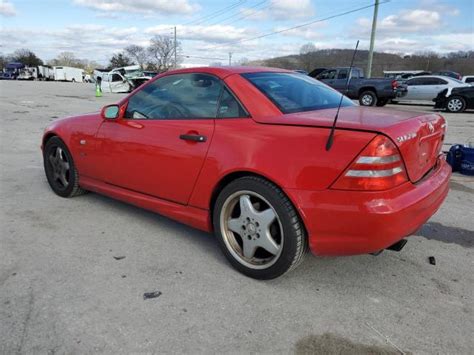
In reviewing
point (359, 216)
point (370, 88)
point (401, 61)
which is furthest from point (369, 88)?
point (401, 61)

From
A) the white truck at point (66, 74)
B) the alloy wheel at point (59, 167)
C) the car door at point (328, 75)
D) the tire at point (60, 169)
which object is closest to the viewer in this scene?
the tire at point (60, 169)

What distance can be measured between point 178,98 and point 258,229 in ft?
4.46

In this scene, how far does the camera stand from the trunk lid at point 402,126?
2.41 m

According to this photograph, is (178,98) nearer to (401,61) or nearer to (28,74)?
(401,61)

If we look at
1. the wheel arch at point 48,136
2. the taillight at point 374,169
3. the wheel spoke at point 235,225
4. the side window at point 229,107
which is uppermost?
the side window at point 229,107

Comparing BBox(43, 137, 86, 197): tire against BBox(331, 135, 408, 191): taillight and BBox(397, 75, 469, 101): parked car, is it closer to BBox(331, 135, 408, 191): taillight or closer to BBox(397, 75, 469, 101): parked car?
BBox(331, 135, 408, 191): taillight

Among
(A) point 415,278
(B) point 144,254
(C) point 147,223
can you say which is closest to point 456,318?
(A) point 415,278

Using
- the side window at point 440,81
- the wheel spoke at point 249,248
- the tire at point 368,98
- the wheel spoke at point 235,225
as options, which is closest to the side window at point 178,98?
the wheel spoke at point 235,225

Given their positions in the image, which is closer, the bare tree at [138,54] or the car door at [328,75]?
the car door at [328,75]

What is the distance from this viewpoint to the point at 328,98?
342 cm

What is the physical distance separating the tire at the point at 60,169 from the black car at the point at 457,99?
52.4ft

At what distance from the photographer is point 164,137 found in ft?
10.7

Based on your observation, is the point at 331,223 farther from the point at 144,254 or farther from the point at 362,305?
the point at 144,254

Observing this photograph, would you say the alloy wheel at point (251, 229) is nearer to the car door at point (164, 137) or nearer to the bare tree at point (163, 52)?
the car door at point (164, 137)
